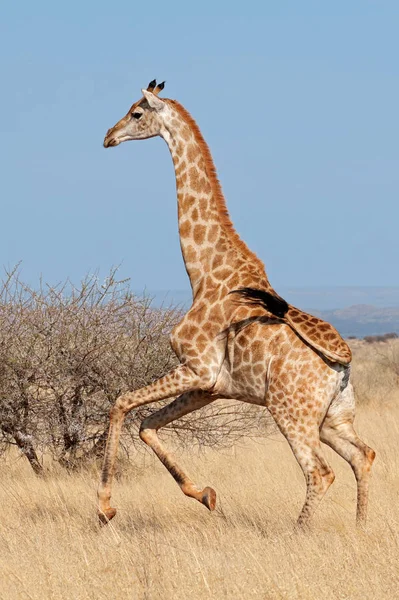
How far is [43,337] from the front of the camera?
961 cm

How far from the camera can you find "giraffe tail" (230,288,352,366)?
6887 millimetres

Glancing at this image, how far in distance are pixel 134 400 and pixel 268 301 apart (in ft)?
3.93

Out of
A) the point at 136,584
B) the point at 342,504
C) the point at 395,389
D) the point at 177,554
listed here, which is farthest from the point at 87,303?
the point at 395,389

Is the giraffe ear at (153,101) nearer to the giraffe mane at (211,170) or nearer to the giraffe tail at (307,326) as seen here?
the giraffe mane at (211,170)

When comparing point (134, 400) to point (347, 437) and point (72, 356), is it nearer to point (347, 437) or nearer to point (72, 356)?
point (347, 437)

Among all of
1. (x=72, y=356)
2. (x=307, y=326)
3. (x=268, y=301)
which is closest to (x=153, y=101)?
(x=268, y=301)

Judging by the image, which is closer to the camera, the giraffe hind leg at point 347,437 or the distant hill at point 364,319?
the giraffe hind leg at point 347,437

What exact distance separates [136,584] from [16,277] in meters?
5.11

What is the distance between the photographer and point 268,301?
7.02m

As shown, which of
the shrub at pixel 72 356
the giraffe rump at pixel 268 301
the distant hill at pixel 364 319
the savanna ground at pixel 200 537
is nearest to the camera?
the savanna ground at pixel 200 537

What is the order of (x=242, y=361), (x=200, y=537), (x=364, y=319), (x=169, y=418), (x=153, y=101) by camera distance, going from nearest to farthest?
(x=200, y=537)
(x=242, y=361)
(x=169, y=418)
(x=153, y=101)
(x=364, y=319)

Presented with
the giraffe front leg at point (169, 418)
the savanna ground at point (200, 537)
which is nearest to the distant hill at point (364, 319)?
the savanna ground at point (200, 537)

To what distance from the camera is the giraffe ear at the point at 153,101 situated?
775 centimetres

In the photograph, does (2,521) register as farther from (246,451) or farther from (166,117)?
(246,451)
